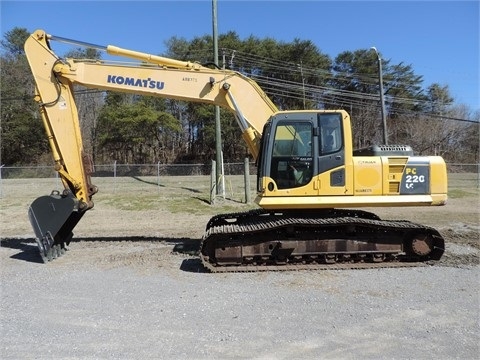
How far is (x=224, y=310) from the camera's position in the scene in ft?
16.5

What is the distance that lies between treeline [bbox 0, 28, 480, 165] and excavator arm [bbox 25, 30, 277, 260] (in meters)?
33.9

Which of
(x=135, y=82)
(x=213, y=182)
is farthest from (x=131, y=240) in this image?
(x=213, y=182)

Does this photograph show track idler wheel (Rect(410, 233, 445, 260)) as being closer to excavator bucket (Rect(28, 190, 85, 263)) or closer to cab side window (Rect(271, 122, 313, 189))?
cab side window (Rect(271, 122, 313, 189))

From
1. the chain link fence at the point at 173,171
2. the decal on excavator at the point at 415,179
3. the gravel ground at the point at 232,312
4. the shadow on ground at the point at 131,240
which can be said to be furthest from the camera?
the chain link fence at the point at 173,171

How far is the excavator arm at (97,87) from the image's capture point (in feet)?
25.4

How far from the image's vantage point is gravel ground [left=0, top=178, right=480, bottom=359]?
158 inches

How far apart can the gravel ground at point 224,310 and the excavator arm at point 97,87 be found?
5.51 ft

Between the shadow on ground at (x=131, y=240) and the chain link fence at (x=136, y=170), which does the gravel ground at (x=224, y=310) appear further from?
the chain link fence at (x=136, y=170)

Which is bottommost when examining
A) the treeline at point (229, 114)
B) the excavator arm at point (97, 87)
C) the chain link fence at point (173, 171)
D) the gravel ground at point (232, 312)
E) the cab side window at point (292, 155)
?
the gravel ground at point (232, 312)

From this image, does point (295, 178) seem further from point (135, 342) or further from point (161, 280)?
point (135, 342)

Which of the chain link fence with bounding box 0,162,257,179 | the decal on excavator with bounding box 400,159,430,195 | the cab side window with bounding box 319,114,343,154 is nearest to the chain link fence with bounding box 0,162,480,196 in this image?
the chain link fence with bounding box 0,162,257,179

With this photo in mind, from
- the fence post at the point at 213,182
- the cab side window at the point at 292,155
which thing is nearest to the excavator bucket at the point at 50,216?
the cab side window at the point at 292,155

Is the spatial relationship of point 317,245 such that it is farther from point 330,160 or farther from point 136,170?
→ point 136,170

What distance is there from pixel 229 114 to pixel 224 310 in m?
39.1
